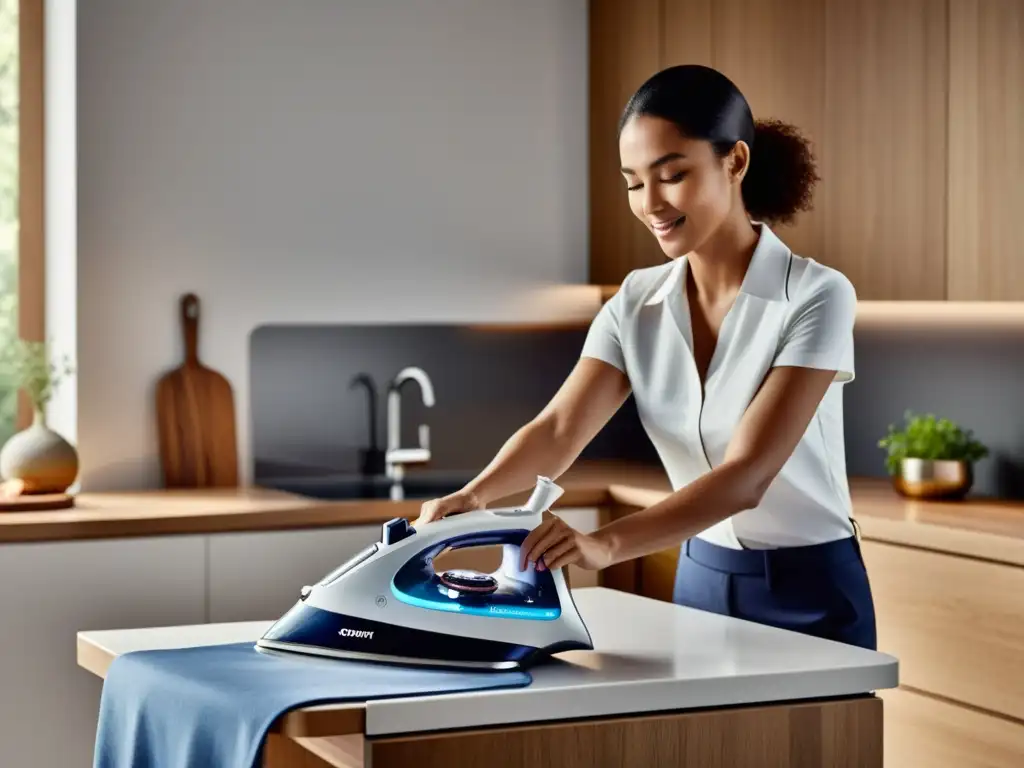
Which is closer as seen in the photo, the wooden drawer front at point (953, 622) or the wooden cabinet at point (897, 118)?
the wooden drawer front at point (953, 622)

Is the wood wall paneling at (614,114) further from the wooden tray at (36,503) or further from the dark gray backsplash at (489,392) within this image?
the wooden tray at (36,503)

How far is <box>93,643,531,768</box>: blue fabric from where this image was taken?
1.53 m

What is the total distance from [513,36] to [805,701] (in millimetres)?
2930

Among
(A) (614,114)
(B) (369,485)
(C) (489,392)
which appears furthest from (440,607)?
(A) (614,114)

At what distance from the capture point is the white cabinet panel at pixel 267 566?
3.34 m

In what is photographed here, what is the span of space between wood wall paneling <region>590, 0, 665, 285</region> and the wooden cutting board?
1120 millimetres

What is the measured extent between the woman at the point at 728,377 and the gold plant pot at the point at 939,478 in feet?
3.88

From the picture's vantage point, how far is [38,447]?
11.4 ft

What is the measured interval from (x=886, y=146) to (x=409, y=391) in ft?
4.76

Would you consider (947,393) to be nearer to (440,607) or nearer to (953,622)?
(953,622)

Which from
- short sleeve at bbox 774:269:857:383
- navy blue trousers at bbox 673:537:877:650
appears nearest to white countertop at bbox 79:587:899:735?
navy blue trousers at bbox 673:537:877:650

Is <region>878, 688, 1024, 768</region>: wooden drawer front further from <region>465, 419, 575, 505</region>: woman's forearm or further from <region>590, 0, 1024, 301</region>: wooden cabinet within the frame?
<region>465, 419, 575, 505</region>: woman's forearm

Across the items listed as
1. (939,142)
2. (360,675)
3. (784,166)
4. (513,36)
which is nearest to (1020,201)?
(939,142)

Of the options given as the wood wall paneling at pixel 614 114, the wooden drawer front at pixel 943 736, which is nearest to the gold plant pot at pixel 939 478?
the wooden drawer front at pixel 943 736
